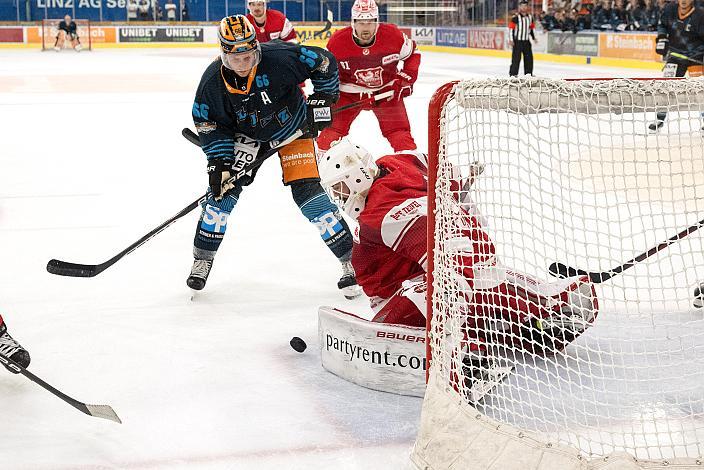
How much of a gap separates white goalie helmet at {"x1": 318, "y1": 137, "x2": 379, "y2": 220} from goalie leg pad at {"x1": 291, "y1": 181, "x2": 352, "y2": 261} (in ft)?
1.60

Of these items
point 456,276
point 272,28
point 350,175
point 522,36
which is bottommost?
point 456,276

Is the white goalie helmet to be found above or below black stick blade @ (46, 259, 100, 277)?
above

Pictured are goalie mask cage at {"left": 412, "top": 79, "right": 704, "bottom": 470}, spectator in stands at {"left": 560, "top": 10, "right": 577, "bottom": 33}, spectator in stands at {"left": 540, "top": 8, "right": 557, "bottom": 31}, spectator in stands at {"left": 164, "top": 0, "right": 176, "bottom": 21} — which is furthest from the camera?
spectator in stands at {"left": 164, "top": 0, "right": 176, "bottom": 21}

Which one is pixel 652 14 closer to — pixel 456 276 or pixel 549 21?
pixel 549 21

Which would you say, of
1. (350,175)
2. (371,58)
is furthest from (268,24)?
(350,175)

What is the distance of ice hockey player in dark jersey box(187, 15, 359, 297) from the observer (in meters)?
3.17

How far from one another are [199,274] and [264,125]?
0.60 m

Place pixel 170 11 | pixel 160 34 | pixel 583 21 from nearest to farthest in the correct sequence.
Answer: pixel 583 21 < pixel 160 34 < pixel 170 11

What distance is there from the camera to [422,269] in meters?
2.67

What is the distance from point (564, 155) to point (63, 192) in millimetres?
2904

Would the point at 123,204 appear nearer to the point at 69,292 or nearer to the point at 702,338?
the point at 69,292

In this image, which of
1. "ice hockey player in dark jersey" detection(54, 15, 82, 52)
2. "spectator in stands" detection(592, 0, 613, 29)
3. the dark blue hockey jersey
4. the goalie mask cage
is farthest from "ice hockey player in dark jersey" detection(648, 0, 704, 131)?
"ice hockey player in dark jersey" detection(54, 15, 82, 52)

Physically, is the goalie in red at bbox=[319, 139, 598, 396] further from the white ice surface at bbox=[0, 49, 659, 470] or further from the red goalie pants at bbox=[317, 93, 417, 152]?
the red goalie pants at bbox=[317, 93, 417, 152]

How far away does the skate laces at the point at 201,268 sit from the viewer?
3381 millimetres
